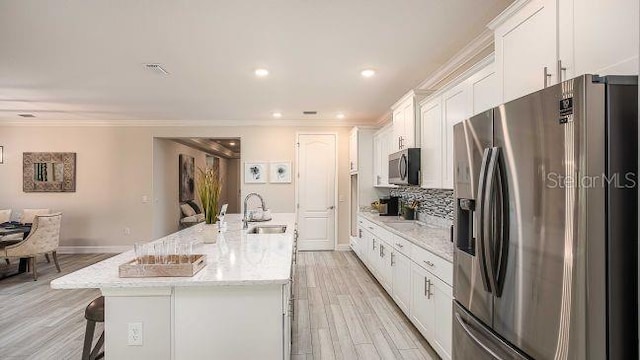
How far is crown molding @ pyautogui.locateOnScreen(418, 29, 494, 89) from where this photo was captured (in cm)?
279

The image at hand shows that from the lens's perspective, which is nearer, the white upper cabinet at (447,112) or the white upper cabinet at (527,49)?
the white upper cabinet at (527,49)

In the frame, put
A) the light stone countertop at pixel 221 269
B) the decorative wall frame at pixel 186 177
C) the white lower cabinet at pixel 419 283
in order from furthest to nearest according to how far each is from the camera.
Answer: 1. the decorative wall frame at pixel 186 177
2. the white lower cabinet at pixel 419 283
3. the light stone countertop at pixel 221 269

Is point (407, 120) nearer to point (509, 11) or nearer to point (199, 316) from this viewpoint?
point (509, 11)

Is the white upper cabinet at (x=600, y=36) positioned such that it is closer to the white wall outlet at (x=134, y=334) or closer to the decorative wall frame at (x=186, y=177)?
the white wall outlet at (x=134, y=334)

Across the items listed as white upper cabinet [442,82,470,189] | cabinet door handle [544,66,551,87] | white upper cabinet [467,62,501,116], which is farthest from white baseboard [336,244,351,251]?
cabinet door handle [544,66,551,87]

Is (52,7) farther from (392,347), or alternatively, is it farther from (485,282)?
(392,347)

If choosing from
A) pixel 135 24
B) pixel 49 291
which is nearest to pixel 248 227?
pixel 135 24

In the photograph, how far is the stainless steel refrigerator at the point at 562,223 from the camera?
3.42 ft

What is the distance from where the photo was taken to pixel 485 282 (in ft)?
4.97

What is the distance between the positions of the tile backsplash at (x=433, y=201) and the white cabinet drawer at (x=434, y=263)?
34.8 inches

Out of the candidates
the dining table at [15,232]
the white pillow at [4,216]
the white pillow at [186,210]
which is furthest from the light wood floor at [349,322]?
the white pillow at [4,216]
